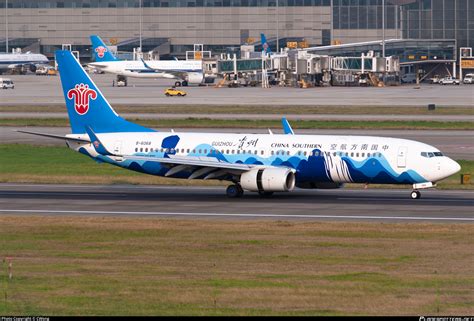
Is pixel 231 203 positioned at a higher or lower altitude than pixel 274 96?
lower

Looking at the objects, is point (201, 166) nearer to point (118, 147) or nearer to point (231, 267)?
point (118, 147)

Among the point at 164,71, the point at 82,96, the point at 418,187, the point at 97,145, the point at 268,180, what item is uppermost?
the point at 164,71

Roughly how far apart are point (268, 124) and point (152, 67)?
312 ft

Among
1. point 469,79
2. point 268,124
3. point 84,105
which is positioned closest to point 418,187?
point 84,105

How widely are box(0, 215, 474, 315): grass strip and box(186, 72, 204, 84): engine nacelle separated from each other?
5485 inches

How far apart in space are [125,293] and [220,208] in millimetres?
21880

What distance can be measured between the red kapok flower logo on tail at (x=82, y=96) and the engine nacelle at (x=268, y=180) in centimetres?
1044

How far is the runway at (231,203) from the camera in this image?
4606 centimetres

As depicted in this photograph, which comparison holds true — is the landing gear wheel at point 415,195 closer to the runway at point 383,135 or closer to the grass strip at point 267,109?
the runway at point 383,135

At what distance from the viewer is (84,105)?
56.6 meters

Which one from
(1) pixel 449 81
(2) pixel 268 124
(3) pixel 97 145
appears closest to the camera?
(3) pixel 97 145

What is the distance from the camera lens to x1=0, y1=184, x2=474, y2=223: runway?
151 feet

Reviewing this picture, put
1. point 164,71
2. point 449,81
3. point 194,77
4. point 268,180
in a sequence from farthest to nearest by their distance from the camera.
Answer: point 164,71 < point 194,77 < point 449,81 < point 268,180

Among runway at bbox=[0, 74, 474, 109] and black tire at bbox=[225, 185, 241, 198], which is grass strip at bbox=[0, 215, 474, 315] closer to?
black tire at bbox=[225, 185, 241, 198]
